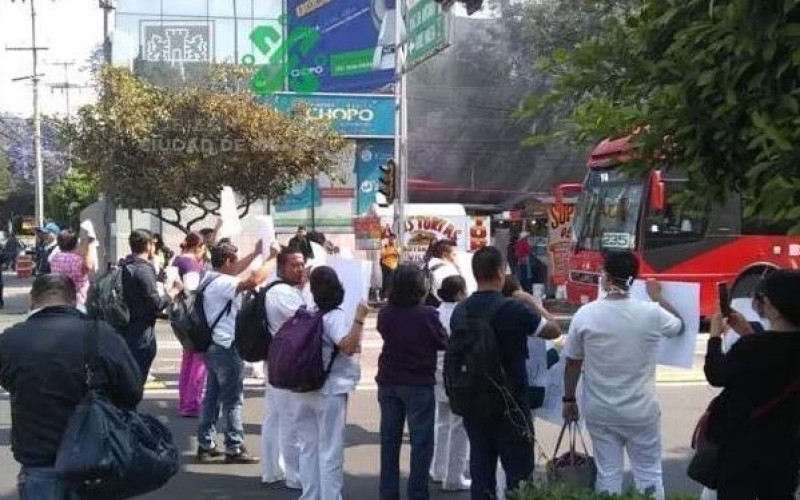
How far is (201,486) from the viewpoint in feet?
26.1

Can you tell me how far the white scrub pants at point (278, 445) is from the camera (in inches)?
300

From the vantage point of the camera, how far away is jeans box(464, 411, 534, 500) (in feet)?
19.6

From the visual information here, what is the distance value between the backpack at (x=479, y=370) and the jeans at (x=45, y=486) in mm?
2132

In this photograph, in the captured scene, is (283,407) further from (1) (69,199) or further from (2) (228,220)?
(1) (69,199)

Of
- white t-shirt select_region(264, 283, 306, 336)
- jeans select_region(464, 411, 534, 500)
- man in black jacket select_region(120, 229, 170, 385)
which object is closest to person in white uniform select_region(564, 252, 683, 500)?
jeans select_region(464, 411, 534, 500)

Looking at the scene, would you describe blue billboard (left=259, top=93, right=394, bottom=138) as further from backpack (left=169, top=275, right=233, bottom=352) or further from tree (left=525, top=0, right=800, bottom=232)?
tree (left=525, top=0, right=800, bottom=232)

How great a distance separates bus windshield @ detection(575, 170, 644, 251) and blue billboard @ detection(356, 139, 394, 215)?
603 inches

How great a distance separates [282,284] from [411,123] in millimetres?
39842

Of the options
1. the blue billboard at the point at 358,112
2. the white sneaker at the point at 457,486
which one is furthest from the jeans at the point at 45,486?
the blue billboard at the point at 358,112

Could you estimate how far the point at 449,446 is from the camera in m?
7.88

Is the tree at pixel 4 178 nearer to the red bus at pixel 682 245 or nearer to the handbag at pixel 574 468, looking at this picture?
the red bus at pixel 682 245

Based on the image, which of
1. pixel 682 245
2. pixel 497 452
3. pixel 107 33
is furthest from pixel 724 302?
pixel 107 33

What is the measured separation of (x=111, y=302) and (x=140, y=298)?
0.87ft

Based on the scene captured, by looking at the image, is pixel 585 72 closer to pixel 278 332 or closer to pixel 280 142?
pixel 278 332
